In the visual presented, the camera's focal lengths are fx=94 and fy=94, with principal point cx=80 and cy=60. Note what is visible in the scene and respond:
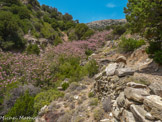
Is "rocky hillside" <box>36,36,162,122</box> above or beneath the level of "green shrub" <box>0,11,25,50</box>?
beneath

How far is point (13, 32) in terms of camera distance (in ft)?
46.9

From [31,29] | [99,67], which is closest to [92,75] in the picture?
[99,67]

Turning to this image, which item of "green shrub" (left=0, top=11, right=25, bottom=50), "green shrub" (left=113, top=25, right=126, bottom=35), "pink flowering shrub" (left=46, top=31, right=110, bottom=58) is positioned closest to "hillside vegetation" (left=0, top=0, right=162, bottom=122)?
"green shrub" (left=0, top=11, right=25, bottom=50)

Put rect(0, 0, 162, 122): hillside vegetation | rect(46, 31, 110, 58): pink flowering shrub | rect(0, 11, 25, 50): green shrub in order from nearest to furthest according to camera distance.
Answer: rect(0, 0, 162, 122): hillside vegetation
rect(0, 11, 25, 50): green shrub
rect(46, 31, 110, 58): pink flowering shrub

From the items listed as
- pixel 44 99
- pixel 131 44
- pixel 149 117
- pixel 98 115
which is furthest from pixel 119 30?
pixel 149 117

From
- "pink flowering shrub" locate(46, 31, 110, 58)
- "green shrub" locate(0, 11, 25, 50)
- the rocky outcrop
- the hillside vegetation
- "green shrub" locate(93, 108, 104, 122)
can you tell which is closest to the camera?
the rocky outcrop

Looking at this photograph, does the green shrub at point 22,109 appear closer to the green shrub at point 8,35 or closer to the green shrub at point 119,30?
the green shrub at point 8,35

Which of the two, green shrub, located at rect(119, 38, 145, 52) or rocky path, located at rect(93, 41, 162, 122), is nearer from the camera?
rocky path, located at rect(93, 41, 162, 122)

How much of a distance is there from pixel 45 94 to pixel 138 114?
580 cm

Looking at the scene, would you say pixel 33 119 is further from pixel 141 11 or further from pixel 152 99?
pixel 141 11

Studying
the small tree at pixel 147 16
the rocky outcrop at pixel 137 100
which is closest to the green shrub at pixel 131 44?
the small tree at pixel 147 16

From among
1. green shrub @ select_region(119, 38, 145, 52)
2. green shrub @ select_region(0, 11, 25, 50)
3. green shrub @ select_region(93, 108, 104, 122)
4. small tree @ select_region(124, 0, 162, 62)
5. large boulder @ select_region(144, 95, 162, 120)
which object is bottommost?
green shrub @ select_region(93, 108, 104, 122)

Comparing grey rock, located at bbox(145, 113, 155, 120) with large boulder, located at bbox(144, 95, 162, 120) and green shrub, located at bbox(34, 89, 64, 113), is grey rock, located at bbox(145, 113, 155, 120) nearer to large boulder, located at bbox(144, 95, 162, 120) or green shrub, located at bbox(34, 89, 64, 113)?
large boulder, located at bbox(144, 95, 162, 120)

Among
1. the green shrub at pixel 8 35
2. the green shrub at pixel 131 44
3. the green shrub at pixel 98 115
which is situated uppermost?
the green shrub at pixel 8 35
